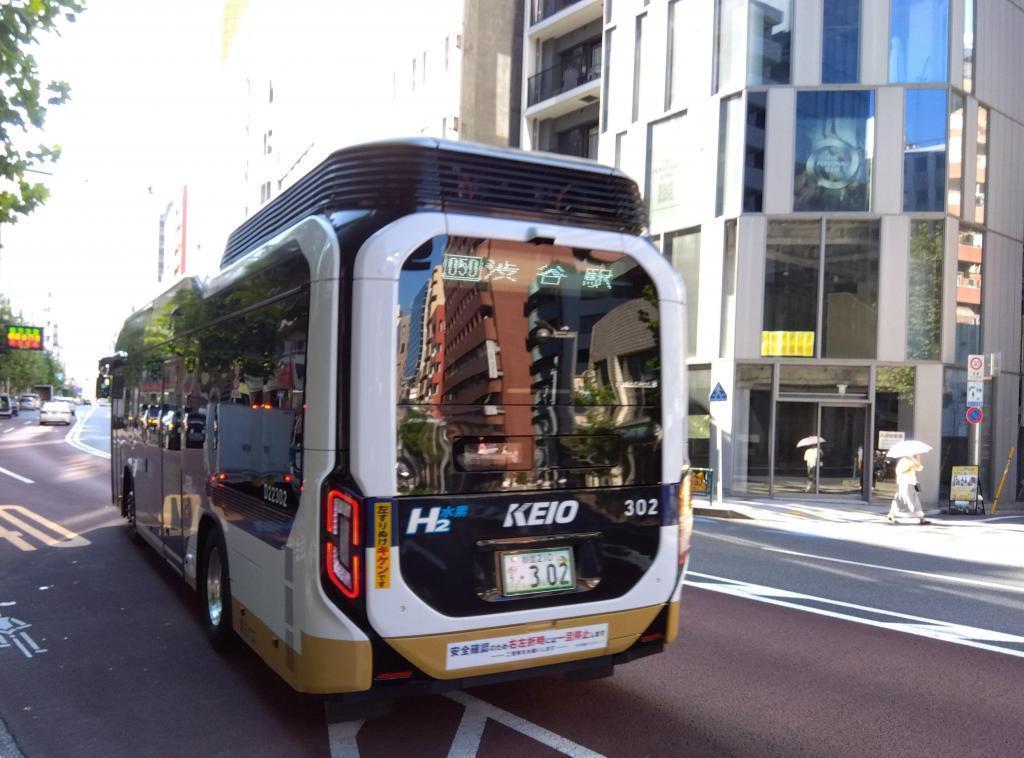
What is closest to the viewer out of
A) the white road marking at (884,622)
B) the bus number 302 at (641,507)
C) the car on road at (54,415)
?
the bus number 302 at (641,507)

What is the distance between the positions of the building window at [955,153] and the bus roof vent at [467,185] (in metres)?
19.2

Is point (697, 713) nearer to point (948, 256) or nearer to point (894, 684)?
point (894, 684)

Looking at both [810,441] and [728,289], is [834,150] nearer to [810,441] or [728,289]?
[728,289]

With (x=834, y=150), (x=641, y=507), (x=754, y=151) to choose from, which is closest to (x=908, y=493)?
(x=834, y=150)

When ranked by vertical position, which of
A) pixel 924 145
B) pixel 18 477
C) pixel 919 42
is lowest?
pixel 18 477

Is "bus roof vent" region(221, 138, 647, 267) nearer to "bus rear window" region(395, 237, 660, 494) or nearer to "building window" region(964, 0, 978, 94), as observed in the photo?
"bus rear window" region(395, 237, 660, 494)

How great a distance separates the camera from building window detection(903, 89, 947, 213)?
20875 millimetres

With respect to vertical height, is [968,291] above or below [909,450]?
above

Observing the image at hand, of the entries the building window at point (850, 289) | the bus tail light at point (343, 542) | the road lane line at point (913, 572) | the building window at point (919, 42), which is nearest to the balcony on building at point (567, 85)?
the building window at point (919, 42)

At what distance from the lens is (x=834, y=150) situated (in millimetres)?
21172

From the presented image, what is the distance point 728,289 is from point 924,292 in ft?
15.3

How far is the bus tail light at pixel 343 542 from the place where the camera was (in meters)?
3.98

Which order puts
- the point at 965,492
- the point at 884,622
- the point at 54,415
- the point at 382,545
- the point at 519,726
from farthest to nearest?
the point at 54,415 < the point at 965,492 < the point at 884,622 < the point at 519,726 < the point at 382,545

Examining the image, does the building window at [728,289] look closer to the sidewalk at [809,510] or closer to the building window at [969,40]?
the sidewalk at [809,510]
